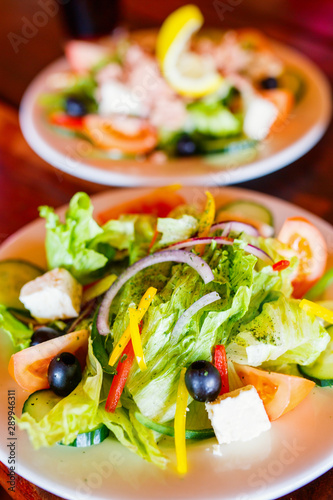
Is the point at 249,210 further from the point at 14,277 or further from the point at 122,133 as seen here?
the point at 122,133

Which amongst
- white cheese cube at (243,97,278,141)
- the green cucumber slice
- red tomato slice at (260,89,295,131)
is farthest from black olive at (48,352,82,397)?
red tomato slice at (260,89,295,131)

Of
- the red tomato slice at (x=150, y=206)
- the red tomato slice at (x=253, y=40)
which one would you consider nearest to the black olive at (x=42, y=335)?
the red tomato slice at (x=150, y=206)

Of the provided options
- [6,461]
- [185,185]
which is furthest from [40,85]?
[6,461]

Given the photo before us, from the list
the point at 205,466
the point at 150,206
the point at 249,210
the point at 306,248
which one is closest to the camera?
the point at 205,466

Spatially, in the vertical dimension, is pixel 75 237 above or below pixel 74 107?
above

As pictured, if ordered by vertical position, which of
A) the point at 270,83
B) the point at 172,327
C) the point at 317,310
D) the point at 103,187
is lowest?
the point at 270,83

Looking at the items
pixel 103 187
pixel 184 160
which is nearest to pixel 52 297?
pixel 103 187

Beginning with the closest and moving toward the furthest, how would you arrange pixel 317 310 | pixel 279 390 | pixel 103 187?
pixel 279 390
pixel 317 310
pixel 103 187
